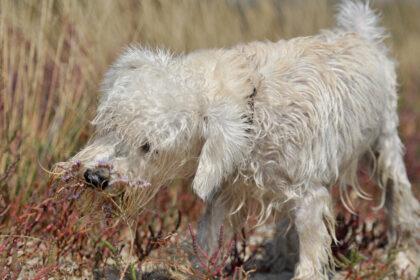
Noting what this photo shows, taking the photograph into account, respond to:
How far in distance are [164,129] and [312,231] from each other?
1072 millimetres

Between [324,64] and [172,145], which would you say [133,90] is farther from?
[324,64]

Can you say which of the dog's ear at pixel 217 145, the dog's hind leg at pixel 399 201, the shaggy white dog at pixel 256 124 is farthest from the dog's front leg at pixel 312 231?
the dog's hind leg at pixel 399 201

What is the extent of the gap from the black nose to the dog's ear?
1.37 ft

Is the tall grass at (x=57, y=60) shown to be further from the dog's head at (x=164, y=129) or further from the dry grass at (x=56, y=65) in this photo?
the dog's head at (x=164, y=129)

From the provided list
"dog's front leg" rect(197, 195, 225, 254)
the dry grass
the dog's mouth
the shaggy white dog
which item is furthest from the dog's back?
the dry grass

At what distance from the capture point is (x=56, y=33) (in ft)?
17.4

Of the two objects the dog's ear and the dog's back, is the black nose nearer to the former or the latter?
the dog's ear

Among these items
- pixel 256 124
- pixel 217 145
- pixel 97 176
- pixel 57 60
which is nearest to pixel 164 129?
pixel 217 145

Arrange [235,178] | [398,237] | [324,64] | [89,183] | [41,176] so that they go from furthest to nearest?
[398,237], [41,176], [324,64], [235,178], [89,183]

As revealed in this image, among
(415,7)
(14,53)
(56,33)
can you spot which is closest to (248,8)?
(56,33)

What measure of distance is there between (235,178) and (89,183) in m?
0.82

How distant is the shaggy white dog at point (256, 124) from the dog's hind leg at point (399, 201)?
3.2 inches

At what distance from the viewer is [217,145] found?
3.50 metres

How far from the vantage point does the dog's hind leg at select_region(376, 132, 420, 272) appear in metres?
4.82
